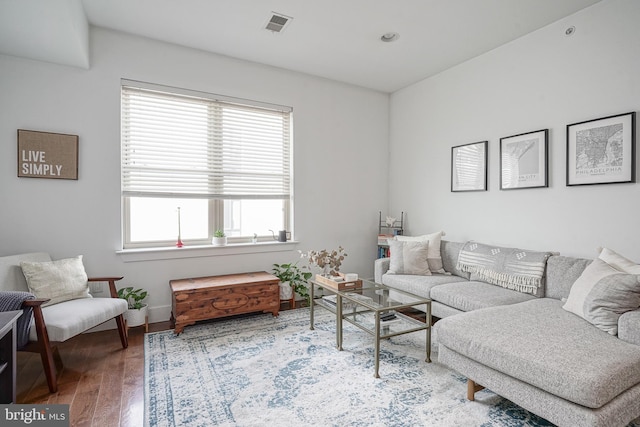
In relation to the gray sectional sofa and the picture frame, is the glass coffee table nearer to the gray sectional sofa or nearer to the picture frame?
the gray sectional sofa

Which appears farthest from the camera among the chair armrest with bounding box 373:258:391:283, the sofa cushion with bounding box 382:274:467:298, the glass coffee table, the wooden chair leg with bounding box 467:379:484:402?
the chair armrest with bounding box 373:258:391:283

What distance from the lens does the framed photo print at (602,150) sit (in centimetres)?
257

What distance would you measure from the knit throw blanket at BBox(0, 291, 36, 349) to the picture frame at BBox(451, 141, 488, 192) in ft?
13.2

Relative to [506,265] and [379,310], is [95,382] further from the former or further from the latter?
[506,265]

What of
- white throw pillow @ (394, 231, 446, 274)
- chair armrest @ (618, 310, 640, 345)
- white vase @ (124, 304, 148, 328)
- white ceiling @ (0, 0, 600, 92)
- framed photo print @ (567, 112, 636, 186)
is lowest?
white vase @ (124, 304, 148, 328)

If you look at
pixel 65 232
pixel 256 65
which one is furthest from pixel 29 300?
pixel 256 65

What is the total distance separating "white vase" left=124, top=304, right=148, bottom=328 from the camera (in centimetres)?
313

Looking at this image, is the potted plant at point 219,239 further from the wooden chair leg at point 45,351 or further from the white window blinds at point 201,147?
the wooden chair leg at point 45,351

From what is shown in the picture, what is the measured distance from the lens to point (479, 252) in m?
3.39

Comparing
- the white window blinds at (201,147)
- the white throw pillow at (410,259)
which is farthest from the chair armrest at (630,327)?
the white window blinds at (201,147)

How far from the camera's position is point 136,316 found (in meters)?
3.16

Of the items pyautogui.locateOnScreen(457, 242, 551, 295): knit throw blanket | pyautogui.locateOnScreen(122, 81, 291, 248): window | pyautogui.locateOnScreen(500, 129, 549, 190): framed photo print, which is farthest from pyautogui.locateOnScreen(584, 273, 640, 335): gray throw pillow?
pyautogui.locateOnScreen(122, 81, 291, 248): window

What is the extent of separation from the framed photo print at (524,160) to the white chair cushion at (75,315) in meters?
3.79

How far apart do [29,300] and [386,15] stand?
3.42m
